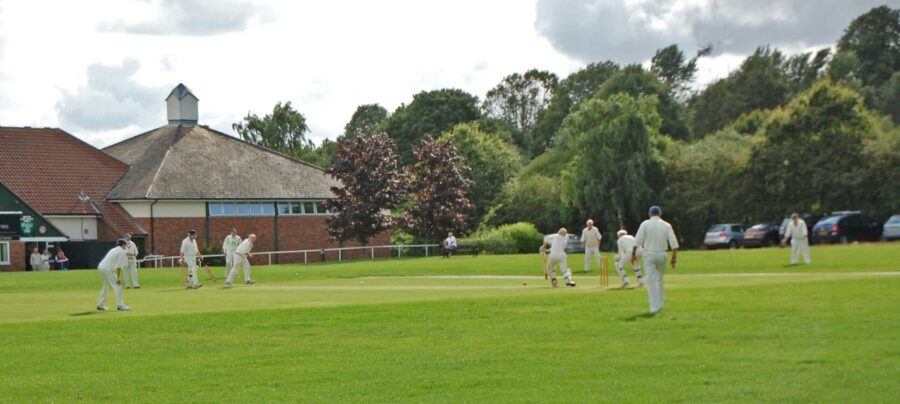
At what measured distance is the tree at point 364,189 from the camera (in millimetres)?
71938

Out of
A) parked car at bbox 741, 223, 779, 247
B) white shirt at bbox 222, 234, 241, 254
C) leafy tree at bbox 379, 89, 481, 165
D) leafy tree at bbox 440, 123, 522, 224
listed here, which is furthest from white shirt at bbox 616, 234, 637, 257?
leafy tree at bbox 379, 89, 481, 165

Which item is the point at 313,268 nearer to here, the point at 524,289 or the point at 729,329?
the point at 524,289

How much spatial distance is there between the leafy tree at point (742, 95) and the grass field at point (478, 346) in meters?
88.0

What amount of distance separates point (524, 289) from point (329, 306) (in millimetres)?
6371

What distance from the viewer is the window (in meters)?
65.8

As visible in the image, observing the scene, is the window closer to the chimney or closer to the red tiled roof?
the red tiled roof

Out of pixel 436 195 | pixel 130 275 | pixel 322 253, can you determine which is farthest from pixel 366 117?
pixel 130 275

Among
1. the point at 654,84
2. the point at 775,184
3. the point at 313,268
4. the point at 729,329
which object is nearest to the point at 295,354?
the point at 729,329

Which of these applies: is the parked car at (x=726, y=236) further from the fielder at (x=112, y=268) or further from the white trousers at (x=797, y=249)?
the fielder at (x=112, y=268)

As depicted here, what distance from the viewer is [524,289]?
3194 cm

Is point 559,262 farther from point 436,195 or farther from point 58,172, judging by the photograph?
point 58,172

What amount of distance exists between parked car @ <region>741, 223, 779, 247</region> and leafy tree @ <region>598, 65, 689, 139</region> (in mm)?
39484

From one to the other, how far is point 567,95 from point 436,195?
5520 centimetres

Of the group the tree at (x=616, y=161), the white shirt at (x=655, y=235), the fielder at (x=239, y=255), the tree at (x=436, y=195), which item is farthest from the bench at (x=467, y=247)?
the white shirt at (x=655, y=235)
